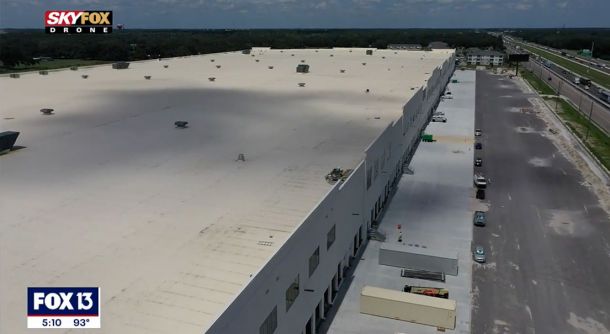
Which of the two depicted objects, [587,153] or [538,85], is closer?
[587,153]

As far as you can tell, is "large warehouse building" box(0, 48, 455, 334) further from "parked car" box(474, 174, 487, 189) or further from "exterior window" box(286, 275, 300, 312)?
"parked car" box(474, 174, 487, 189)

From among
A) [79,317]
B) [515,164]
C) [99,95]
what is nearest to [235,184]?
[79,317]

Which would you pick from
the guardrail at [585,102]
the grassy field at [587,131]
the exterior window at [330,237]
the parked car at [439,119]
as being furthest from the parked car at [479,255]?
the guardrail at [585,102]

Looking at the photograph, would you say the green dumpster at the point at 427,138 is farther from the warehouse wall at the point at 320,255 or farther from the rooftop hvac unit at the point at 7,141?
the rooftop hvac unit at the point at 7,141

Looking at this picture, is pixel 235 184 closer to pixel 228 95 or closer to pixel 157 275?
pixel 157 275

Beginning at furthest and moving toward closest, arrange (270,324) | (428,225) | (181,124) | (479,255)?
1. (428,225)
2. (181,124)
3. (479,255)
4. (270,324)

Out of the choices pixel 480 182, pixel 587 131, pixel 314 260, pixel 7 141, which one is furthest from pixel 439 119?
pixel 7 141

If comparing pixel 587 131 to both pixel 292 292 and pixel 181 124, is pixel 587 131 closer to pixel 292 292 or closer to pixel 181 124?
pixel 181 124
